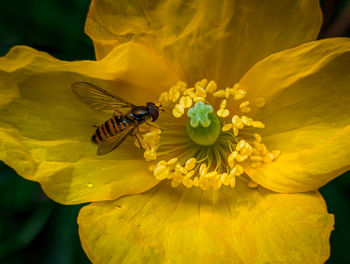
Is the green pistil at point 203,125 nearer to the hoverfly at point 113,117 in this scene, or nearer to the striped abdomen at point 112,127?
the hoverfly at point 113,117

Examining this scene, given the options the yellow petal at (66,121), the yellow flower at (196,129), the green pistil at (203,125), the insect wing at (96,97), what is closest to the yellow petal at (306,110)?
the yellow flower at (196,129)

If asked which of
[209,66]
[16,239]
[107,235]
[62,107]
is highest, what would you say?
[209,66]

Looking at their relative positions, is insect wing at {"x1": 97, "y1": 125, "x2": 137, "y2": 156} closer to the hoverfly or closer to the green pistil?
the hoverfly

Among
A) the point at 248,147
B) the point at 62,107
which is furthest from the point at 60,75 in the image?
the point at 248,147

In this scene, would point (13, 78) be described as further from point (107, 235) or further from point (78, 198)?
point (107, 235)

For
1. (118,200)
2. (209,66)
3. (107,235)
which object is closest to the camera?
(107,235)

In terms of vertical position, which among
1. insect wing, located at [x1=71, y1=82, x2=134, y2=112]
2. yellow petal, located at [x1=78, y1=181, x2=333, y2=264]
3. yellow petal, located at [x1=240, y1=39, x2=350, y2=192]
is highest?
yellow petal, located at [x1=240, y1=39, x2=350, y2=192]

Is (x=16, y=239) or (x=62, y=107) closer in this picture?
(x=62, y=107)

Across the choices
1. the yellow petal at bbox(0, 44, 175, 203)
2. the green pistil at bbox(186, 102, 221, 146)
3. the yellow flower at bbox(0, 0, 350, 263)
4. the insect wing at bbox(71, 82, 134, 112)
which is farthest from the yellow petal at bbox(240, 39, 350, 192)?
the insect wing at bbox(71, 82, 134, 112)
